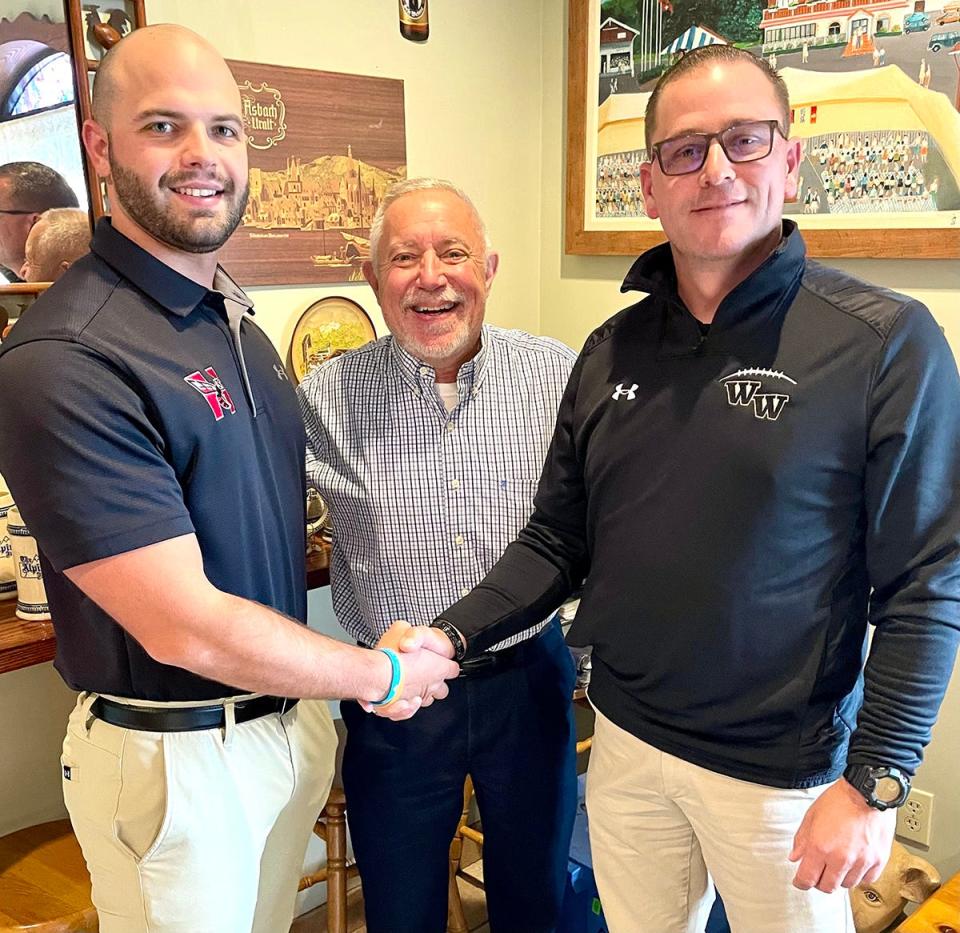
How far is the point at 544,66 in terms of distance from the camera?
282 centimetres

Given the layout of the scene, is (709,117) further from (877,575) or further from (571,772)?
(571,772)

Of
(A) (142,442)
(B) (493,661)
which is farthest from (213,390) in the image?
(B) (493,661)

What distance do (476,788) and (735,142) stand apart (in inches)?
46.6

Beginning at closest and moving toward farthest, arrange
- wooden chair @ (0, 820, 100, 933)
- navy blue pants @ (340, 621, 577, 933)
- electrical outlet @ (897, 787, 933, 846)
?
wooden chair @ (0, 820, 100, 933)
navy blue pants @ (340, 621, 577, 933)
electrical outlet @ (897, 787, 933, 846)

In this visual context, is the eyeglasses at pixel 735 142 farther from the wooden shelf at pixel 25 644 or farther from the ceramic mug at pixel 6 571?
A: the ceramic mug at pixel 6 571

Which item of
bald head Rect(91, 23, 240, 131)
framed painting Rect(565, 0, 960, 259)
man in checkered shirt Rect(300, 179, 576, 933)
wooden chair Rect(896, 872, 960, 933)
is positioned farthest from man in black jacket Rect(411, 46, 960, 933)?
framed painting Rect(565, 0, 960, 259)

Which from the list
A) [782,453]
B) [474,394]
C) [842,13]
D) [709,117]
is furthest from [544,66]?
[782,453]

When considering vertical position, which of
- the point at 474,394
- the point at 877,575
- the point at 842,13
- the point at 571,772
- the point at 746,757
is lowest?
the point at 571,772

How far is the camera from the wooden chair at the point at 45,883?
4.94 ft

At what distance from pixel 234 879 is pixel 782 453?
3.29 ft

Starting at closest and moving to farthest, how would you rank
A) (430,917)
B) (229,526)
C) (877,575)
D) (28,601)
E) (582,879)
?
1. (877,575)
2. (229,526)
3. (28,601)
4. (430,917)
5. (582,879)

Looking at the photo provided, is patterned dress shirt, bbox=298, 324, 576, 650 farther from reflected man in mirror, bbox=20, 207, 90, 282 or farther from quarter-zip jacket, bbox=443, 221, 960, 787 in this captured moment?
reflected man in mirror, bbox=20, 207, 90, 282

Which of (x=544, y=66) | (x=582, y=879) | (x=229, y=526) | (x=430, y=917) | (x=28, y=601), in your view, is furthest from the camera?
(x=544, y=66)

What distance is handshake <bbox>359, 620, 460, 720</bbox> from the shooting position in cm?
143
